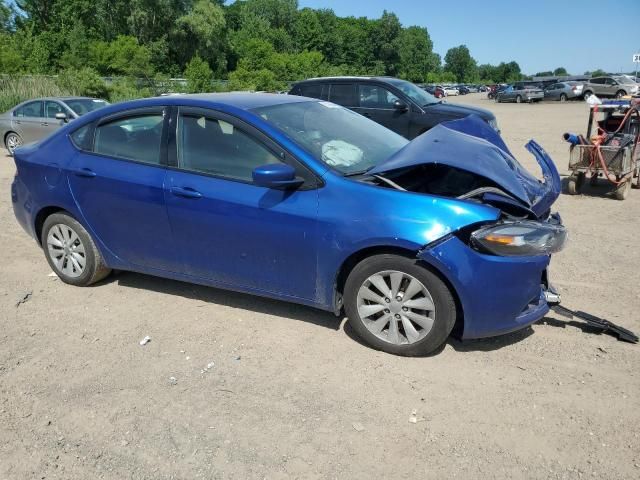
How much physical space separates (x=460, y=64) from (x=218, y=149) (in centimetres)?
15146

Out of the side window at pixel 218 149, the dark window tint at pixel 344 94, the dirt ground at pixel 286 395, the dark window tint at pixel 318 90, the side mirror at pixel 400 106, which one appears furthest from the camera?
the dark window tint at pixel 318 90

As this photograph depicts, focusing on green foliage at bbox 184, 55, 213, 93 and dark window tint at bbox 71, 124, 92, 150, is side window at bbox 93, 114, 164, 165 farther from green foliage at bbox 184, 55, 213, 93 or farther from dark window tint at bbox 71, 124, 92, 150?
green foliage at bbox 184, 55, 213, 93

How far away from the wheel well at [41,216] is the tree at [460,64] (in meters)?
146

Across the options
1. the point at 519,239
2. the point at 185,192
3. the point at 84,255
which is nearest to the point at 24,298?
the point at 84,255

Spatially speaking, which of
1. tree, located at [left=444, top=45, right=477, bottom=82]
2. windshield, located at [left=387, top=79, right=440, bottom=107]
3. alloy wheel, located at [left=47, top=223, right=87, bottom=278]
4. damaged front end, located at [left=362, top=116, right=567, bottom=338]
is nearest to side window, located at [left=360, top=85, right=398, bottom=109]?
windshield, located at [left=387, top=79, right=440, bottom=107]

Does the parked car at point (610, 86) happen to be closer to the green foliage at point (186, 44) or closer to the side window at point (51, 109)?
the green foliage at point (186, 44)

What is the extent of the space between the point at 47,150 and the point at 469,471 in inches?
166

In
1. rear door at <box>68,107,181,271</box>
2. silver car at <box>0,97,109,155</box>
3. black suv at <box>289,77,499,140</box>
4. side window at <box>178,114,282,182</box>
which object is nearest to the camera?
side window at <box>178,114,282,182</box>

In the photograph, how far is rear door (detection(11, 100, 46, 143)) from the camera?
13.2 meters

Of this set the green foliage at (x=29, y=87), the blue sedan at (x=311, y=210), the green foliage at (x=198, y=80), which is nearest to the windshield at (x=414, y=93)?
the blue sedan at (x=311, y=210)

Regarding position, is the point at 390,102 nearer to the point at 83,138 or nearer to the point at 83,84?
the point at 83,138

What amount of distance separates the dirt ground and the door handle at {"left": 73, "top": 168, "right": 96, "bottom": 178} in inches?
41.3

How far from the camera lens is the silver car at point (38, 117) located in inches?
505

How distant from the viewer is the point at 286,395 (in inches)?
129
